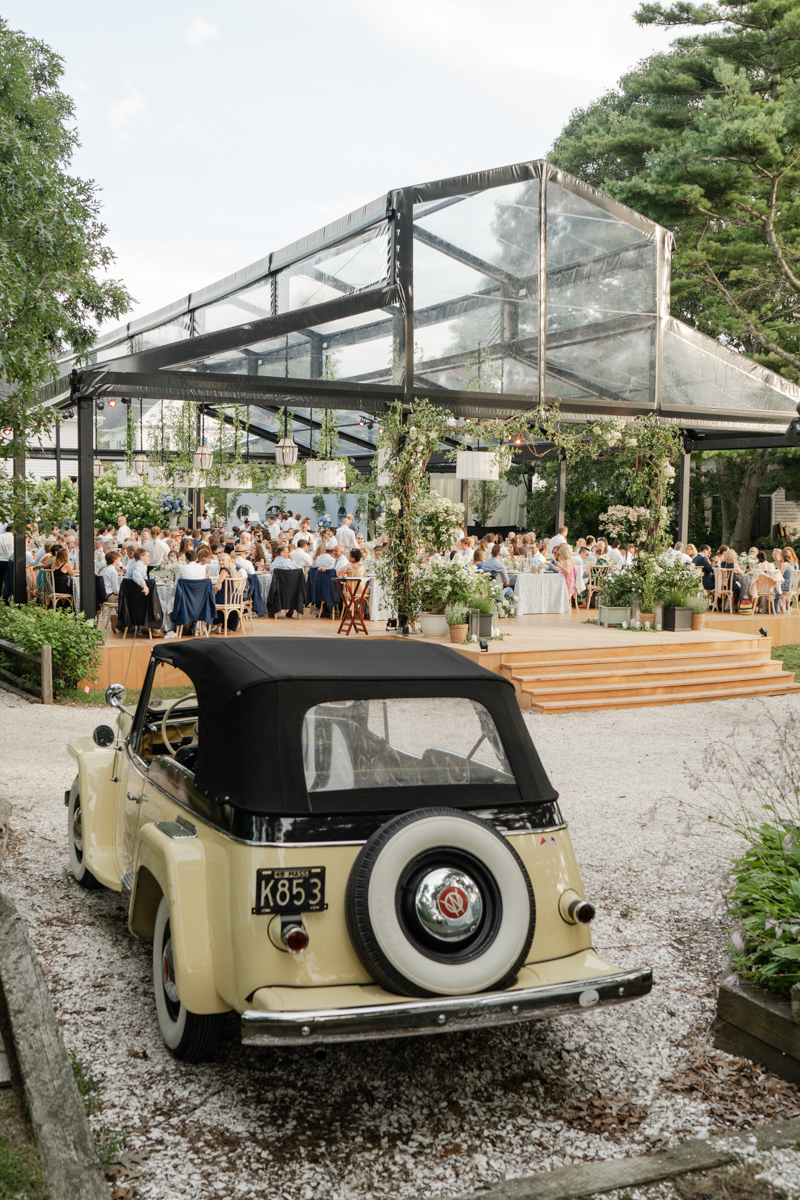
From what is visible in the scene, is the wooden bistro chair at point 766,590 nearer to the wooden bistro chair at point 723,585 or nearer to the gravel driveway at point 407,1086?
the wooden bistro chair at point 723,585

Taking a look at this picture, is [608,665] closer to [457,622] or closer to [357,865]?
[457,622]

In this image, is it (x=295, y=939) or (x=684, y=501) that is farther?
(x=684, y=501)

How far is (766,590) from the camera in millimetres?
17203

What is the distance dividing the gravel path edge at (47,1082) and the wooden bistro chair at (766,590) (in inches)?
620

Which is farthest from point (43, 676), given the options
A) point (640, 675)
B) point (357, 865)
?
point (357, 865)

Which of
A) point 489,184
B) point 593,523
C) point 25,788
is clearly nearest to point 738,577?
point 489,184

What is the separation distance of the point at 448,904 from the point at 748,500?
2650 centimetres

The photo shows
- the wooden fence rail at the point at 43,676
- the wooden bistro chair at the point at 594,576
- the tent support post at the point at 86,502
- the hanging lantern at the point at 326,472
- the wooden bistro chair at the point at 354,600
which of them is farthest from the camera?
the wooden bistro chair at the point at 594,576

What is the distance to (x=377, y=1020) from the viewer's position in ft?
8.57

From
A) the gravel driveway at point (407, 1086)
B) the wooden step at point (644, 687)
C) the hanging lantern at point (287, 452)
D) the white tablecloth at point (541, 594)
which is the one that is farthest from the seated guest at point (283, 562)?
the gravel driveway at point (407, 1086)

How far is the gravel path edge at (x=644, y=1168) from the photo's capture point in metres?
2.33

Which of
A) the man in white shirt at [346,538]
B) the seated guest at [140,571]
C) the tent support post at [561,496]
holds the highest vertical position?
the tent support post at [561,496]

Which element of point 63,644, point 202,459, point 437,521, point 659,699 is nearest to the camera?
point 63,644

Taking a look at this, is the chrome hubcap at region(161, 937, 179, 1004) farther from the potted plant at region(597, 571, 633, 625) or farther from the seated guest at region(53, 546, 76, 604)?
the potted plant at region(597, 571, 633, 625)
